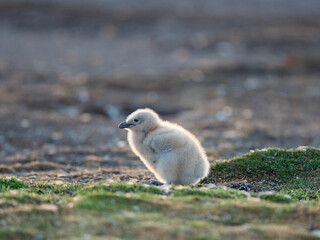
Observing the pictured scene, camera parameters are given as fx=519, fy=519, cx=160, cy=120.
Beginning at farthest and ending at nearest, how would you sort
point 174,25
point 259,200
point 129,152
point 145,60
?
point 174,25 < point 145,60 < point 129,152 < point 259,200

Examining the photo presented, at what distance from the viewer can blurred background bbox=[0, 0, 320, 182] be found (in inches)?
600

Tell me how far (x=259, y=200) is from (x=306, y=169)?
8.86ft

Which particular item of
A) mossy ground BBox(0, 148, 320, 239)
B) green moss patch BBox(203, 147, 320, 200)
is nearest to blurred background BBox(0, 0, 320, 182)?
green moss patch BBox(203, 147, 320, 200)

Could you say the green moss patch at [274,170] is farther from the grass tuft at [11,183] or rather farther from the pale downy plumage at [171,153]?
the grass tuft at [11,183]

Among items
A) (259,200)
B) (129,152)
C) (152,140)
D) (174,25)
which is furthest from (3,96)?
(174,25)

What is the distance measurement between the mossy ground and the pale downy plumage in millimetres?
592

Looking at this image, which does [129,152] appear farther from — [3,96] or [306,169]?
[3,96]

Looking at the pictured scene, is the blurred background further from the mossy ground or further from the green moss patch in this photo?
the mossy ground

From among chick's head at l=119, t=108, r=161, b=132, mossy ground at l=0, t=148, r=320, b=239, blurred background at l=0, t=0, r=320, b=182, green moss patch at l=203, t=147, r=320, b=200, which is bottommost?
mossy ground at l=0, t=148, r=320, b=239

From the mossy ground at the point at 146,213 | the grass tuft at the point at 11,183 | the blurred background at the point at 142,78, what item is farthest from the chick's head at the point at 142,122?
the grass tuft at the point at 11,183

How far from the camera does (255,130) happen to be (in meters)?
16.8

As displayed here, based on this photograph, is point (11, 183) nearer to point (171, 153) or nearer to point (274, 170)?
point (171, 153)

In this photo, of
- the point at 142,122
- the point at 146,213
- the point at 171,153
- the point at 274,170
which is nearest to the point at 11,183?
the point at 142,122

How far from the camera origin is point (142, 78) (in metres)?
23.4
